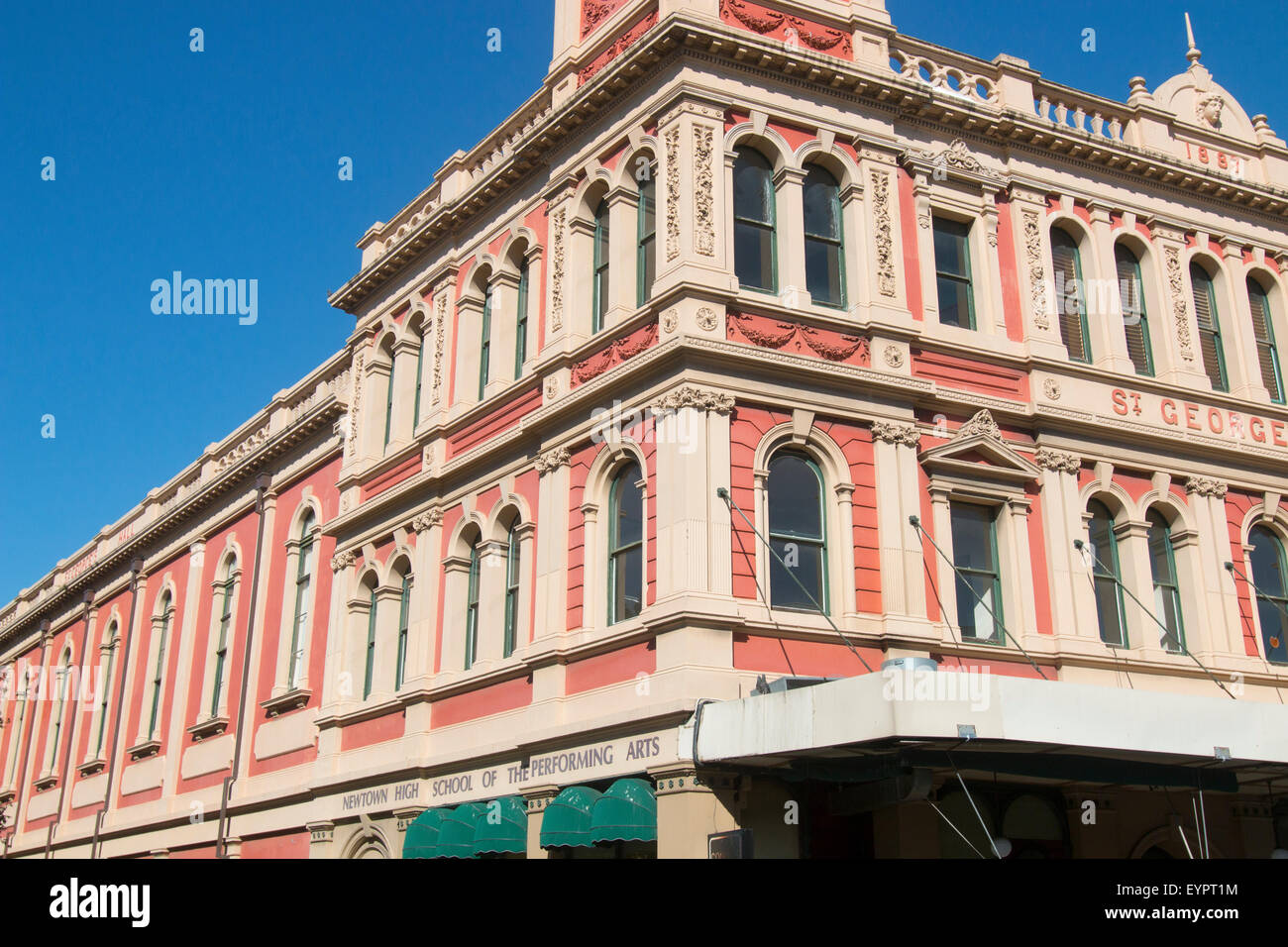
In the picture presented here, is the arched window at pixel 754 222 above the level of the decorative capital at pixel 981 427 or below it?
above

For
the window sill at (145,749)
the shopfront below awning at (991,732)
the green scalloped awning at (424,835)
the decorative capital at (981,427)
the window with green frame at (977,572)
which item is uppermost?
the decorative capital at (981,427)

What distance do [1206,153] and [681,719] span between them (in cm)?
1643

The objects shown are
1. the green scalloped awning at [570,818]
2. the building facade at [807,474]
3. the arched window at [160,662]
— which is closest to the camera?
the building facade at [807,474]

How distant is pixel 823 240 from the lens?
20.0m

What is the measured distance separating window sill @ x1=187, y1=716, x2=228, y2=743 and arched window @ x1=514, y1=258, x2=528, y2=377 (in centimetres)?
1286

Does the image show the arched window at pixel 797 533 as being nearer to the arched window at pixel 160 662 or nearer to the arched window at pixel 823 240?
the arched window at pixel 823 240

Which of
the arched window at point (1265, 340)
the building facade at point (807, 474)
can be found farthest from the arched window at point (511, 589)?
the arched window at point (1265, 340)

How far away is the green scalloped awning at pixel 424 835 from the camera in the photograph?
64.0 ft

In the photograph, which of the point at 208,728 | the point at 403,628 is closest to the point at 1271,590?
the point at 403,628

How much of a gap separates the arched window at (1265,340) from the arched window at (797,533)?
10621mm

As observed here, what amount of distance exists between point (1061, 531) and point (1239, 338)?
650 centimetres
